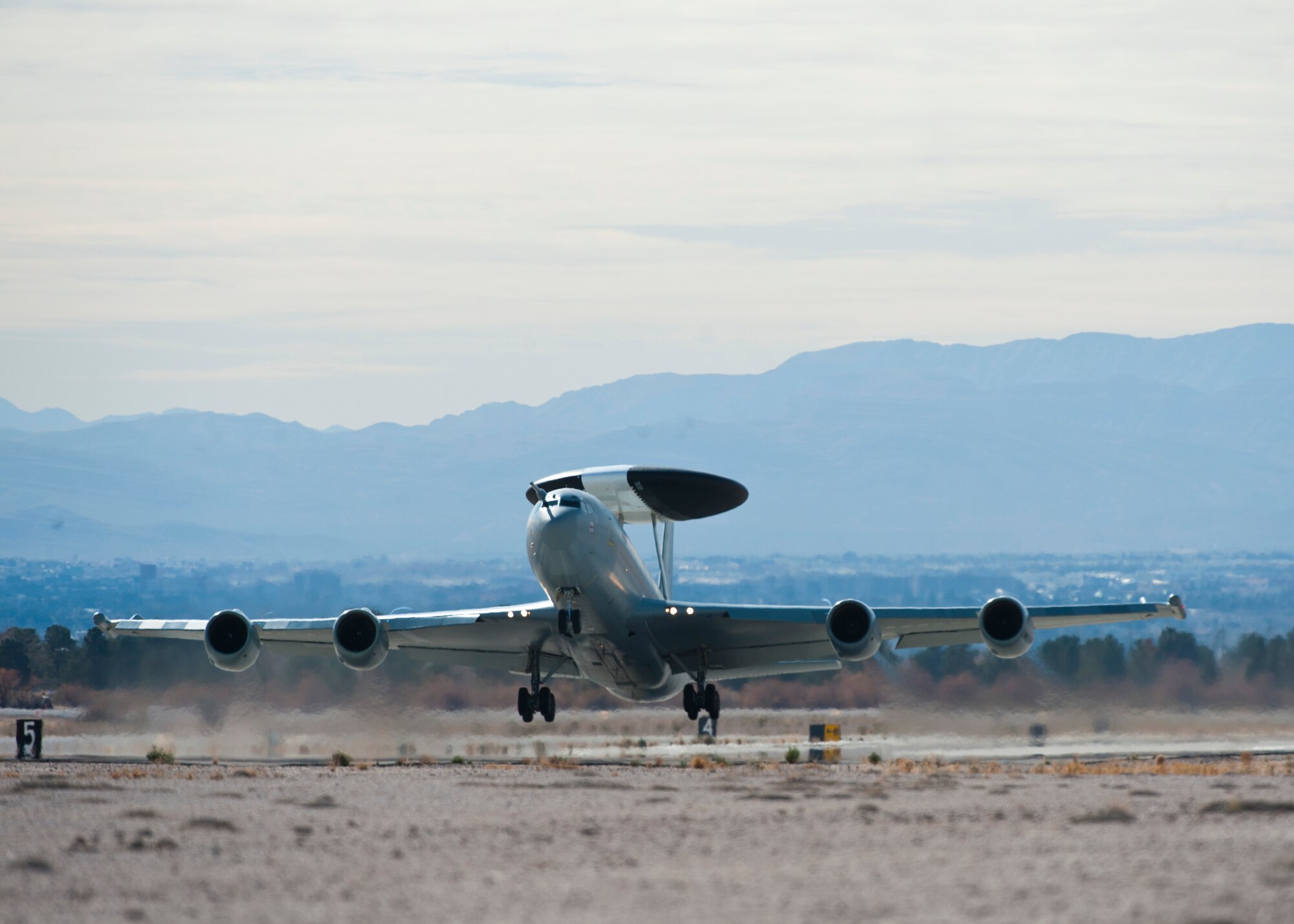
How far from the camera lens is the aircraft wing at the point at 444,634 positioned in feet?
149

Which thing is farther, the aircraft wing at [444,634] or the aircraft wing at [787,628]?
the aircraft wing at [444,634]

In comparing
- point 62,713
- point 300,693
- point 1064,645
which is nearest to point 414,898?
point 300,693

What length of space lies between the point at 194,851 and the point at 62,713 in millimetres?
52623

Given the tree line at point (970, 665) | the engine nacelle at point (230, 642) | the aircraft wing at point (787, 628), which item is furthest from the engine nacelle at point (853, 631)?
the tree line at point (970, 665)

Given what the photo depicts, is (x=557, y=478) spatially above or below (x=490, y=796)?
above

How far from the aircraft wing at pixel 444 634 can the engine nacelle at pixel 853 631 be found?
6.74 m

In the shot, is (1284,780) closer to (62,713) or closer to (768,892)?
(768,892)

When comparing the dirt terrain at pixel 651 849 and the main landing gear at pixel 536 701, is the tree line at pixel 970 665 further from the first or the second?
the dirt terrain at pixel 651 849

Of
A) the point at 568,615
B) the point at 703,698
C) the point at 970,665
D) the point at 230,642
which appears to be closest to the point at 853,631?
the point at 703,698

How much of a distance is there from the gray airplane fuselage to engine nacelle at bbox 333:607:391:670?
460 centimetres

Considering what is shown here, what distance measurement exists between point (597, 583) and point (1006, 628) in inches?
394

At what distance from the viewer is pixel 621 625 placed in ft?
141

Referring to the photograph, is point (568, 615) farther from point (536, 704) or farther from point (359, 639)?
point (359, 639)

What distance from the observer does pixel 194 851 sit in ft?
78.7
